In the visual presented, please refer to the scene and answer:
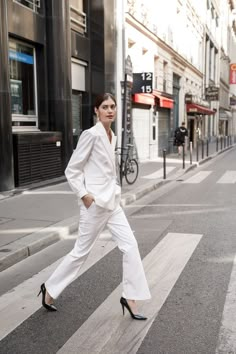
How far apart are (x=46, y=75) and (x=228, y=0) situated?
5040 centimetres

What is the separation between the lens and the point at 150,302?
4.08 m

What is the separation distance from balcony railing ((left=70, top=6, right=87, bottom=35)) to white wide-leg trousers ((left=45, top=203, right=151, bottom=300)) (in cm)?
1135

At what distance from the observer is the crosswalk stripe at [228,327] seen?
10.5 ft

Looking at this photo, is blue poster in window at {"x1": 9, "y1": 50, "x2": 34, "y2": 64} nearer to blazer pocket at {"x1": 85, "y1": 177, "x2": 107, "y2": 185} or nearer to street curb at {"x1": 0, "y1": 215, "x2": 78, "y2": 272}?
street curb at {"x1": 0, "y1": 215, "x2": 78, "y2": 272}

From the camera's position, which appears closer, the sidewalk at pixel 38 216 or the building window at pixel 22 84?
the sidewalk at pixel 38 216

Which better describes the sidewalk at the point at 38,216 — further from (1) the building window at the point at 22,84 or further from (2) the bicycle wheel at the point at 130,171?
(1) the building window at the point at 22,84

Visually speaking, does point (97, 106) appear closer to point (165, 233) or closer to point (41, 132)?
point (165, 233)

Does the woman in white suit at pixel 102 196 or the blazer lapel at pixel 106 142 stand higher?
the blazer lapel at pixel 106 142

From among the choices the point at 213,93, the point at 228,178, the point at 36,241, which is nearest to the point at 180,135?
the point at 228,178

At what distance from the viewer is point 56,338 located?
3.40 m

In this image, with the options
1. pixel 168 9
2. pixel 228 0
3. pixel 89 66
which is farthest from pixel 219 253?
pixel 228 0

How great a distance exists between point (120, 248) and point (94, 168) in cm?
70

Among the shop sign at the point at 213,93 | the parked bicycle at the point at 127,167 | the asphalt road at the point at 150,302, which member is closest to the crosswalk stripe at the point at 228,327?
the asphalt road at the point at 150,302

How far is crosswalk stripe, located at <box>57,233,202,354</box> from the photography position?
10.7ft
